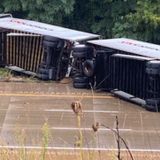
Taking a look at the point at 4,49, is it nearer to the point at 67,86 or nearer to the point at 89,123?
the point at 67,86

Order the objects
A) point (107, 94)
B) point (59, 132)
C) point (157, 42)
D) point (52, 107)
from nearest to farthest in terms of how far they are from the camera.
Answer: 1. point (59, 132)
2. point (52, 107)
3. point (107, 94)
4. point (157, 42)

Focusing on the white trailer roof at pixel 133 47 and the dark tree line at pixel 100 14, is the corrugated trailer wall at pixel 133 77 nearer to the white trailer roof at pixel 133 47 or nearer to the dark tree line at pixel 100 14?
the white trailer roof at pixel 133 47

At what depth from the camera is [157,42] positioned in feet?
80.3

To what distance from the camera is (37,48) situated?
696 inches

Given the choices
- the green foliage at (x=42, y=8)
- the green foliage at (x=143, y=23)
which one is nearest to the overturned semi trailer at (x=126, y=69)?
the green foliage at (x=143, y=23)

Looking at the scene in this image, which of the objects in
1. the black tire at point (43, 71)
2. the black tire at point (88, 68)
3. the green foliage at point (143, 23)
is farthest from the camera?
the green foliage at point (143, 23)

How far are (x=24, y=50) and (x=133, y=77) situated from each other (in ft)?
13.4

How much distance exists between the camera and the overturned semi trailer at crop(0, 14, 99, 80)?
16938 mm

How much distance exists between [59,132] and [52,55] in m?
5.08

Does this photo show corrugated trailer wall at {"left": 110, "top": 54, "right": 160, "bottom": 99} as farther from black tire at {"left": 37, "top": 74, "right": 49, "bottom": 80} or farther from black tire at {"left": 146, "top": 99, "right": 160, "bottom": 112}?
black tire at {"left": 37, "top": 74, "right": 49, "bottom": 80}

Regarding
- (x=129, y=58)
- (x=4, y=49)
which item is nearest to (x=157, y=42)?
(x=4, y=49)

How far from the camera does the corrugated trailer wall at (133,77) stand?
14.1 m

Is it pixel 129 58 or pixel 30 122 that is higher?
pixel 129 58

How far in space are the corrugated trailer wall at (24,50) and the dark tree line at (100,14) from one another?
636 cm
